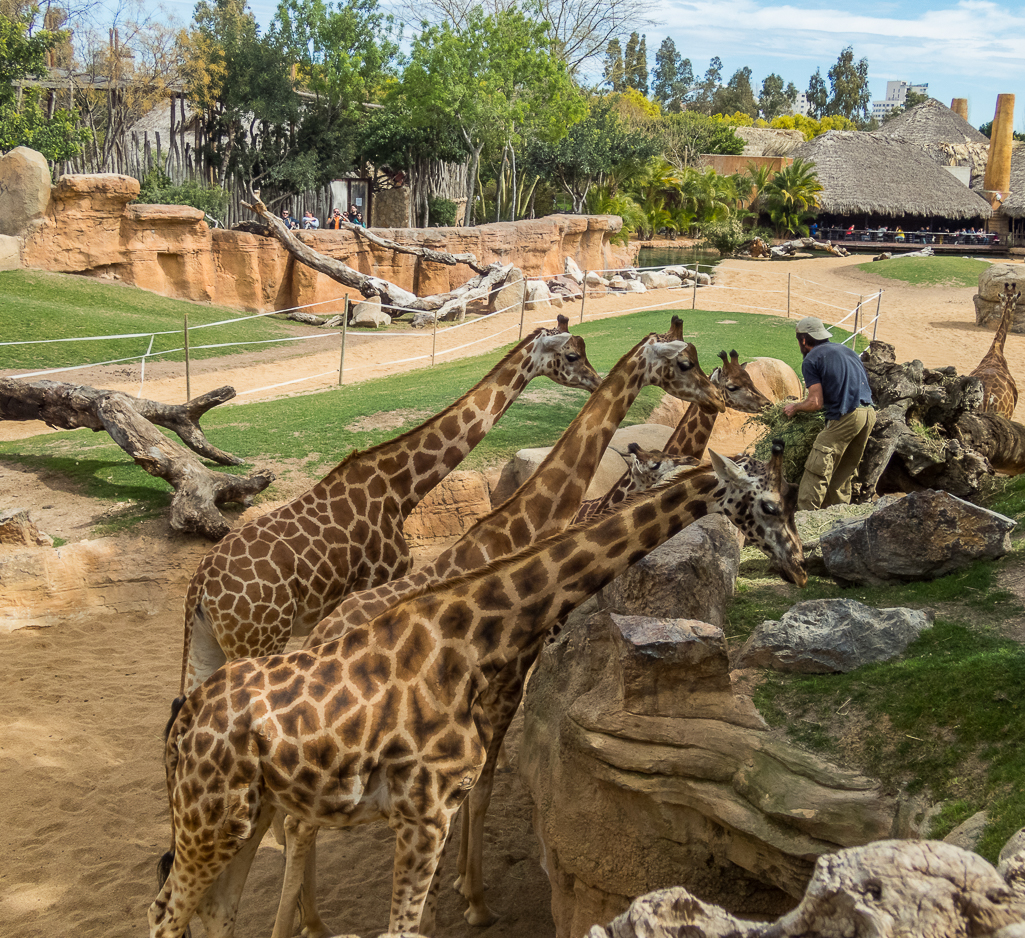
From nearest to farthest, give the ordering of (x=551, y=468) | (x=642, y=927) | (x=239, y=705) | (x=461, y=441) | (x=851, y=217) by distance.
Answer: (x=642, y=927) → (x=239, y=705) → (x=551, y=468) → (x=461, y=441) → (x=851, y=217)

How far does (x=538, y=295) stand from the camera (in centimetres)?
2105

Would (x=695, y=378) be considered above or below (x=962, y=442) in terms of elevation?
above

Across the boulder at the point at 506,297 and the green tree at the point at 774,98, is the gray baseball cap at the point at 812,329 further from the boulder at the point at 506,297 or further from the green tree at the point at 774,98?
the green tree at the point at 774,98

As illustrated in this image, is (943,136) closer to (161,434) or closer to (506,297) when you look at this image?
(506,297)

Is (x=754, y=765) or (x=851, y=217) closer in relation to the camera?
(x=754, y=765)

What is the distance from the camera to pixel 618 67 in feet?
230

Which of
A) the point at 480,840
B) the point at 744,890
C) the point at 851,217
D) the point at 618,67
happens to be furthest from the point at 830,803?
the point at 618,67

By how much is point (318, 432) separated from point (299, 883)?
6.36 m

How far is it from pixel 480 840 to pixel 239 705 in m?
1.69

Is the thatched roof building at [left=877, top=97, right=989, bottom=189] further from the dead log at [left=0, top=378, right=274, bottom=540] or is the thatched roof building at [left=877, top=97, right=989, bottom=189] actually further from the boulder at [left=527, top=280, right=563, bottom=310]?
the dead log at [left=0, top=378, right=274, bottom=540]

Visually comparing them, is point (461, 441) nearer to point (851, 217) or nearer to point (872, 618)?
point (872, 618)

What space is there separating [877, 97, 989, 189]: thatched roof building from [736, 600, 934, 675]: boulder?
4595 cm

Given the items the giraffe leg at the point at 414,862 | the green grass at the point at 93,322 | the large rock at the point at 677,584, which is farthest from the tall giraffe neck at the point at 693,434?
the green grass at the point at 93,322

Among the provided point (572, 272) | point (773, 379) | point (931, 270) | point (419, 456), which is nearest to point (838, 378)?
point (419, 456)
